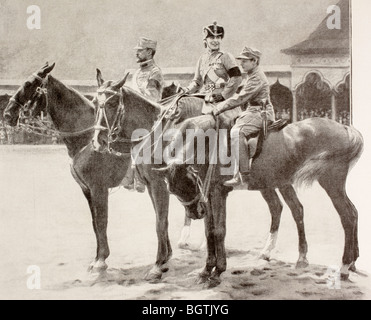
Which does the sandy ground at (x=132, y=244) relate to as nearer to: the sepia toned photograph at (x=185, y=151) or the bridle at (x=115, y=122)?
the sepia toned photograph at (x=185, y=151)

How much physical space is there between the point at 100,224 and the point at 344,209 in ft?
8.22

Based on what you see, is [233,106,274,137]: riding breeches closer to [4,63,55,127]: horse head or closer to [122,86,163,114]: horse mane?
[122,86,163,114]: horse mane

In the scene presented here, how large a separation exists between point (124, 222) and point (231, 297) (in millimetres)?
1352

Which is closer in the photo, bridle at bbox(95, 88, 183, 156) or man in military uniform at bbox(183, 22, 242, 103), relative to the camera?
bridle at bbox(95, 88, 183, 156)

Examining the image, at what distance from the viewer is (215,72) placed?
5691mm

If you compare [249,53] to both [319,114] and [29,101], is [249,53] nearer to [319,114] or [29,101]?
[319,114]

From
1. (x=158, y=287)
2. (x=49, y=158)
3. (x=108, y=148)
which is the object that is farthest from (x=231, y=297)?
(x=49, y=158)

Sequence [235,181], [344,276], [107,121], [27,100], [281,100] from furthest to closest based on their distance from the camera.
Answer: [281,100] → [344,276] → [27,100] → [235,181] → [107,121]

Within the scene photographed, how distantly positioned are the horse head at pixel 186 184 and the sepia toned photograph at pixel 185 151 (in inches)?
0.5

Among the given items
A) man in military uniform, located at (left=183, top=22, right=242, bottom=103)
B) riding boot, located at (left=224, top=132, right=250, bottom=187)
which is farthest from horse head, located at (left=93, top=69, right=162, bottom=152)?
riding boot, located at (left=224, top=132, right=250, bottom=187)

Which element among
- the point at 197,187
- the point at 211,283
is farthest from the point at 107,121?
the point at 211,283

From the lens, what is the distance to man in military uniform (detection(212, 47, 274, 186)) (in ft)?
17.7

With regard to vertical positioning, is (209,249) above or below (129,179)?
below

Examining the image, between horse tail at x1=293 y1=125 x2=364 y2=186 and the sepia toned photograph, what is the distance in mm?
A: 13
